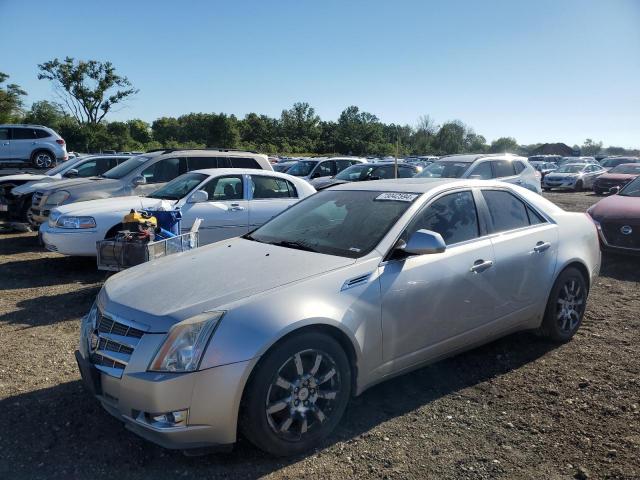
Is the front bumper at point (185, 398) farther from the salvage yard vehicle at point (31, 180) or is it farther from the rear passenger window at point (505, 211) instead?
the salvage yard vehicle at point (31, 180)

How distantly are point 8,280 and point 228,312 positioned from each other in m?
5.92

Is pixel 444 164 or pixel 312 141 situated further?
pixel 312 141

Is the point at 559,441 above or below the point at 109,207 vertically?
below

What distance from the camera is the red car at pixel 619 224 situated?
26.6 ft

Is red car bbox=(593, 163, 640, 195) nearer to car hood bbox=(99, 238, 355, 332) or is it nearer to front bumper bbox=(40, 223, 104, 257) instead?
front bumper bbox=(40, 223, 104, 257)

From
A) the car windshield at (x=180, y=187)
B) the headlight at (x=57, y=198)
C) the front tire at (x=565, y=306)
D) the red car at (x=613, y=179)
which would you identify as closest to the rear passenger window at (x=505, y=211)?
the front tire at (x=565, y=306)

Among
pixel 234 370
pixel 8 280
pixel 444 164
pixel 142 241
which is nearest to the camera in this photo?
pixel 234 370

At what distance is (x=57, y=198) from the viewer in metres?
9.49

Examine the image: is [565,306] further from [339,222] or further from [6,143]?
[6,143]

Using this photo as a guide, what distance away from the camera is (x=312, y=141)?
8788cm

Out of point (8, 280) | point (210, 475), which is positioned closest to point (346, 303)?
point (210, 475)

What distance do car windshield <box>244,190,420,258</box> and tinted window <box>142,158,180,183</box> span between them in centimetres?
599

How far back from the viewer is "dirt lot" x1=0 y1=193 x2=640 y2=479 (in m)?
2.96

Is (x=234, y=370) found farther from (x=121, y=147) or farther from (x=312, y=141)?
(x=312, y=141)
